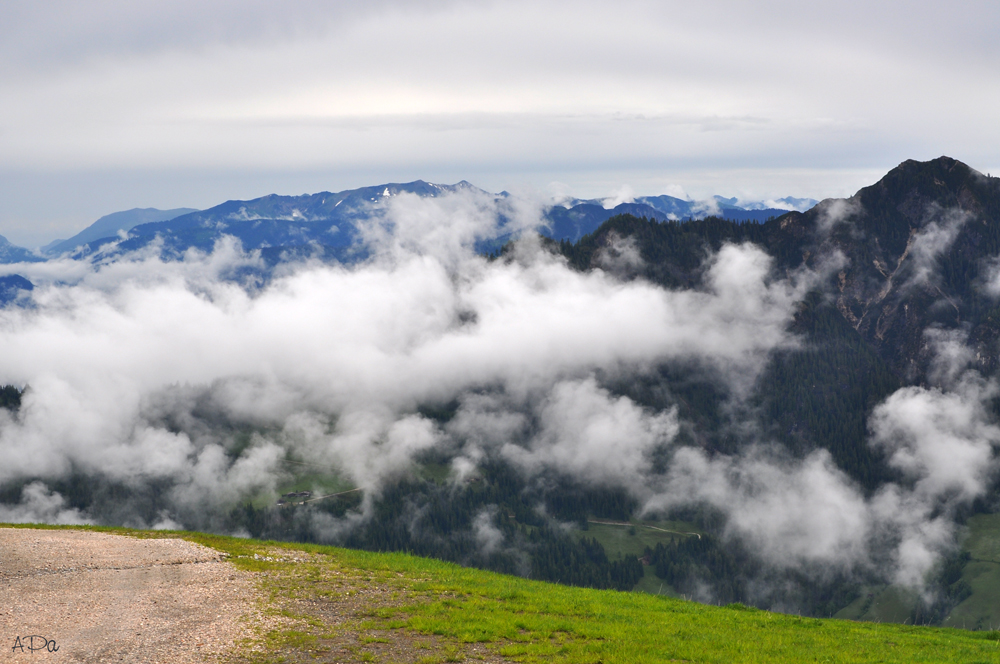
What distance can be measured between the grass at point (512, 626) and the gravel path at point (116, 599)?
276 cm

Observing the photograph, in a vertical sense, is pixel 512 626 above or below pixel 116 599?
below

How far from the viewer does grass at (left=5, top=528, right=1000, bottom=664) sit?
37344 mm

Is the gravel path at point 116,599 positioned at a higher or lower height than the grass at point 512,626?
higher

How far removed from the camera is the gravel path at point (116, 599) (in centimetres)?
3562

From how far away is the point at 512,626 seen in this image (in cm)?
4059

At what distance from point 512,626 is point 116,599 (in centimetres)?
2465

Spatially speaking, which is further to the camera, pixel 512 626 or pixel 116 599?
pixel 116 599

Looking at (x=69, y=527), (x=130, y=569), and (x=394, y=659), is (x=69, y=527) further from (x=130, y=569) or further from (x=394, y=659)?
(x=394, y=659)

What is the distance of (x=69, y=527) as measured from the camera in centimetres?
6047

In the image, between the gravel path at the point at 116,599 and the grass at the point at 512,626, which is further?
the grass at the point at 512,626

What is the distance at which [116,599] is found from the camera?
42.2 metres

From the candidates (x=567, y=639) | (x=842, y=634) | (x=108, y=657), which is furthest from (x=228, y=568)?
(x=842, y=634)

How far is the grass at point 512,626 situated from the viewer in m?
37.3

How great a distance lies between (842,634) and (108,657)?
149ft
